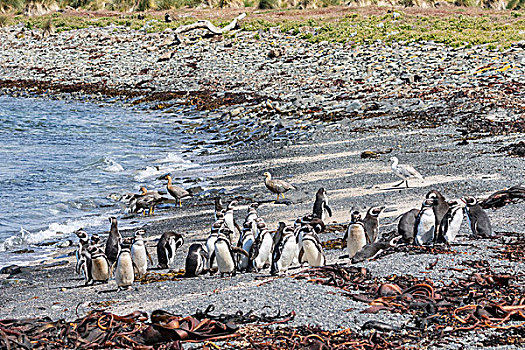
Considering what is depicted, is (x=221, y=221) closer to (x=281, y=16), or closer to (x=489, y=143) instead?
(x=489, y=143)

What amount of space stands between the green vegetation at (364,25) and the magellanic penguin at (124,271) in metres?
17.9

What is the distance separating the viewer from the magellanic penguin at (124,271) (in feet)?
24.1

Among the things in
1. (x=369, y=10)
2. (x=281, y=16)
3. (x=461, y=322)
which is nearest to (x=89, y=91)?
(x=281, y=16)

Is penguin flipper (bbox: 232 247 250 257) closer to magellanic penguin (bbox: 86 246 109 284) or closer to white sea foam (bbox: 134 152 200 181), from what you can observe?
magellanic penguin (bbox: 86 246 109 284)

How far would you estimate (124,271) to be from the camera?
24.2 ft

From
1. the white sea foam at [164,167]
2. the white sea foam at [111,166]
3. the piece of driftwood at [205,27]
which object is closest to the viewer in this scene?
the white sea foam at [164,167]

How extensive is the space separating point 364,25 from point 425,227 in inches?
1005

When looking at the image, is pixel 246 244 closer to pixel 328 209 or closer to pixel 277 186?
pixel 328 209

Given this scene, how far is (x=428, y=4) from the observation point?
45.5m

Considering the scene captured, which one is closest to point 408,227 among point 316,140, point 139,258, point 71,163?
point 139,258

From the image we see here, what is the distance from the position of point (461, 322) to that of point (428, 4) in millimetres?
43596

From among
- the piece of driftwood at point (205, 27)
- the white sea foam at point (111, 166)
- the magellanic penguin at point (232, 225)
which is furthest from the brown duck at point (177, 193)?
the piece of driftwood at point (205, 27)

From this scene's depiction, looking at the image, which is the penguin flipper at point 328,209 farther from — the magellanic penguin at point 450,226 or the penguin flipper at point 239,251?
the magellanic penguin at point 450,226

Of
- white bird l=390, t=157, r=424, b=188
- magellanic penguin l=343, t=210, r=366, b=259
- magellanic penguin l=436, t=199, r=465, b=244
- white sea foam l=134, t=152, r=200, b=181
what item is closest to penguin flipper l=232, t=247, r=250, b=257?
magellanic penguin l=343, t=210, r=366, b=259
